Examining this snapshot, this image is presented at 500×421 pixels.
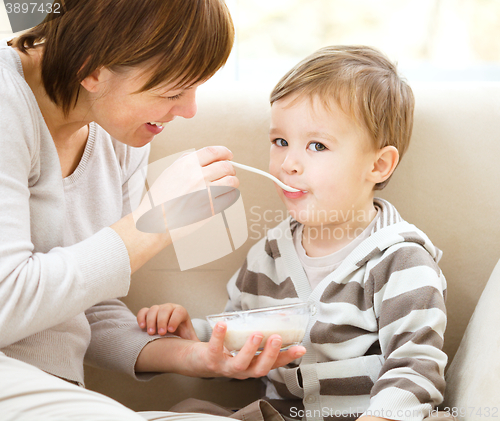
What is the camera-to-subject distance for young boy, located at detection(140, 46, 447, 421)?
0.89 meters

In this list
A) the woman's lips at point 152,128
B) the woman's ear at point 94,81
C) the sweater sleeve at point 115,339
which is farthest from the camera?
the sweater sleeve at point 115,339

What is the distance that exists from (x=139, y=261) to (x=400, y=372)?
47cm

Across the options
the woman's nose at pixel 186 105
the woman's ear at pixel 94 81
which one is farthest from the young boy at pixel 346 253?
the woman's ear at pixel 94 81

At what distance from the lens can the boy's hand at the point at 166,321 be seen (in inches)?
41.1

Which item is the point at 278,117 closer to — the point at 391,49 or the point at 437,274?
the point at 437,274

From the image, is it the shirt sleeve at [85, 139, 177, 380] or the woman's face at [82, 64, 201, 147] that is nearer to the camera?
the woman's face at [82, 64, 201, 147]

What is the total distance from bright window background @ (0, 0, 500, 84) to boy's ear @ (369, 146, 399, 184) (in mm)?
890

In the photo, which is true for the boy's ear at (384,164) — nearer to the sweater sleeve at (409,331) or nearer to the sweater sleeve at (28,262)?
the sweater sleeve at (409,331)

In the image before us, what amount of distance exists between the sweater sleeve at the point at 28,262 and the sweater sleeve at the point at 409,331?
469 mm

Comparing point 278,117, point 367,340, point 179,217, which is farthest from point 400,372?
point 278,117

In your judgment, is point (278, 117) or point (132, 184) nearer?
point (278, 117)

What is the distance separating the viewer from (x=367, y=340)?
96 cm

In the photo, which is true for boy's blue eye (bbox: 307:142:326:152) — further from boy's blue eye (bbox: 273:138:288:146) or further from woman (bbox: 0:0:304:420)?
woman (bbox: 0:0:304:420)

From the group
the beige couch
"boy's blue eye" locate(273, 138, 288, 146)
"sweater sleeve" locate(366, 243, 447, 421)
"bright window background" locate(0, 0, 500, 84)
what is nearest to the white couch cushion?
"sweater sleeve" locate(366, 243, 447, 421)
